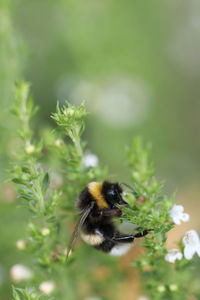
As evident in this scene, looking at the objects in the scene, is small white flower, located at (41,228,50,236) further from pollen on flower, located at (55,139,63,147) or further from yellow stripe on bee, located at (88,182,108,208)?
pollen on flower, located at (55,139,63,147)

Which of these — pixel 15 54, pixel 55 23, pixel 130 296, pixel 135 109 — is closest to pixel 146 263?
pixel 130 296

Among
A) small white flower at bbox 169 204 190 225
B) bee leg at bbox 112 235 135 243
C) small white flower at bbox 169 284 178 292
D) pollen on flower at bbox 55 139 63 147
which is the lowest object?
small white flower at bbox 169 284 178 292

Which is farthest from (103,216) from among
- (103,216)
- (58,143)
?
(58,143)

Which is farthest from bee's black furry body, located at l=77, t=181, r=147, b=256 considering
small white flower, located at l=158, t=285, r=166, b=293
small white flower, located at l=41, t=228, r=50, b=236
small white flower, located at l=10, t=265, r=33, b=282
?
small white flower, located at l=10, t=265, r=33, b=282

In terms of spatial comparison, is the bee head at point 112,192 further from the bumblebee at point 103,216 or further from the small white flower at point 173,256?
the small white flower at point 173,256

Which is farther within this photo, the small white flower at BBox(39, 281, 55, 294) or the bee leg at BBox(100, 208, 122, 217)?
the small white flower at BBox(39, 281, 55, 294)

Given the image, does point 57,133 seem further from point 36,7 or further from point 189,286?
point 36,7

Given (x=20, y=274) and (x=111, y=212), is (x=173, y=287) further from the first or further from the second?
(x=20, y=274)
